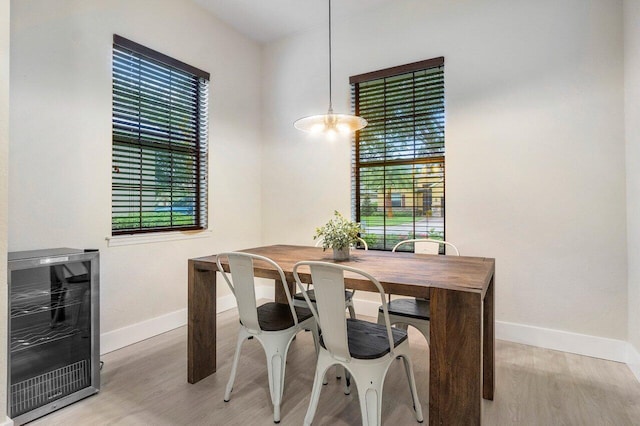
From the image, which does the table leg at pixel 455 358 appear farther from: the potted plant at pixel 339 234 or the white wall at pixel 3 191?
the white wall at pixel 3 191

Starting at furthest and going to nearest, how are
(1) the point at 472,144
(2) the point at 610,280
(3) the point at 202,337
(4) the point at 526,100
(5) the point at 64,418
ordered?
(1) the point at 472,144 → (4) the point at 526,100 → (2) the point at 610,280 → (3) the point at 202,337 → (5) the point at 64,418

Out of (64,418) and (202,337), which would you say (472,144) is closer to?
(202,337)

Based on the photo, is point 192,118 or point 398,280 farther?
point 192,118

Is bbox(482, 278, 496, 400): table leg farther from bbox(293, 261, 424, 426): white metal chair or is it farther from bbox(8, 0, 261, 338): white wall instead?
bbox(8, 0, 261, 338): white wall

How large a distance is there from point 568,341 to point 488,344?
119 centimetres

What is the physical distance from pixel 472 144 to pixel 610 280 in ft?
4.79

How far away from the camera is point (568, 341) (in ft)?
8.66

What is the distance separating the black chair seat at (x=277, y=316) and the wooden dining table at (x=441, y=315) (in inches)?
10.9

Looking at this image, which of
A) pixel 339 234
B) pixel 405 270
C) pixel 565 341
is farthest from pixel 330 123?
pixel 565 341

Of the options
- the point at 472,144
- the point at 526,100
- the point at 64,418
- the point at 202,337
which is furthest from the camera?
the point at 472,144

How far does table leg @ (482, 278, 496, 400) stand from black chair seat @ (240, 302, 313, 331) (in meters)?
1.03

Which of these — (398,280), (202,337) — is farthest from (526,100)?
(202,337)

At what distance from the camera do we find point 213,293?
228 centimetres

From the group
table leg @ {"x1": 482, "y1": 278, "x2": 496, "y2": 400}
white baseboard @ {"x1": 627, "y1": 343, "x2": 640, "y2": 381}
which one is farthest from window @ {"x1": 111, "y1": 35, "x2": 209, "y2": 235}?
white baseboard @ {"x1": 627, "y1": 343, "x2": 640, "y2": 381}
